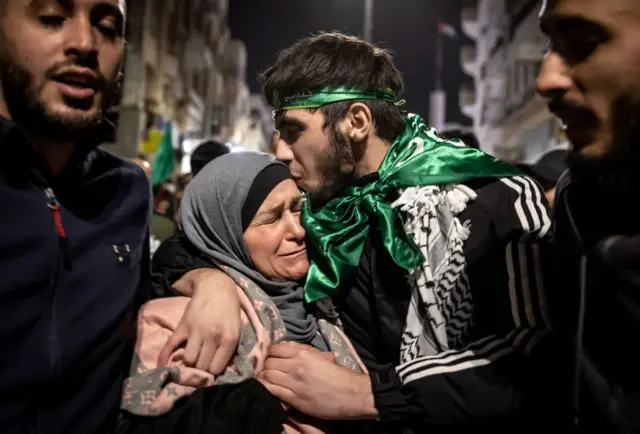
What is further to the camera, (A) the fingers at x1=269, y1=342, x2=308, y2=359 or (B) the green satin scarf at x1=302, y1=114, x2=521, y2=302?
(B) the green satin scarf at x1=302, y1=114, x2=521, y2=302

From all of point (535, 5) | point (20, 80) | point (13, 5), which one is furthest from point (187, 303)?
point (535, 5)

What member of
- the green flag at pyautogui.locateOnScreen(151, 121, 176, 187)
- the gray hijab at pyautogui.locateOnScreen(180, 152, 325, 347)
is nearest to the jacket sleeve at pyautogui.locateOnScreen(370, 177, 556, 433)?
the gray hijab at pyautogui.locateOnScreen(180, 152, 325, 347)

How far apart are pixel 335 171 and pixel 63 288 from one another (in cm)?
152

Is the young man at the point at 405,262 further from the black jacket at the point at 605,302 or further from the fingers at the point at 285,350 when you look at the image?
the black jacket at the point at 605,302

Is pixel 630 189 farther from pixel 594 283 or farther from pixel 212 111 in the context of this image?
pixel 212 111

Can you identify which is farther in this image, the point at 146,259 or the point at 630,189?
the point at 146,259

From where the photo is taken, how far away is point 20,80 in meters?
1.76

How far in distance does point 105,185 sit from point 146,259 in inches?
16.8

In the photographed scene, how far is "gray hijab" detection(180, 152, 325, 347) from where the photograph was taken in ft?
8.34

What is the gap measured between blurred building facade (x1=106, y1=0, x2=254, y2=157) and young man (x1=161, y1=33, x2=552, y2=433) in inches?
327

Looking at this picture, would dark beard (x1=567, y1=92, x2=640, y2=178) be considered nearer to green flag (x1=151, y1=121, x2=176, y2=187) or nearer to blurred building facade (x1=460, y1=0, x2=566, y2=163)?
green flag (x1=151, y1=121, x2=176, y2=187)

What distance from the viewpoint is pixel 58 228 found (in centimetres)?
180

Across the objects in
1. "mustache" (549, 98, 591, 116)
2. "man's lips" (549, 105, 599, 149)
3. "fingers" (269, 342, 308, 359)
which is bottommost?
"fingers" (269, 342, 308, 359)

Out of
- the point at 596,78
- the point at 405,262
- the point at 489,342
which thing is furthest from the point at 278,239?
the point at 596,78
